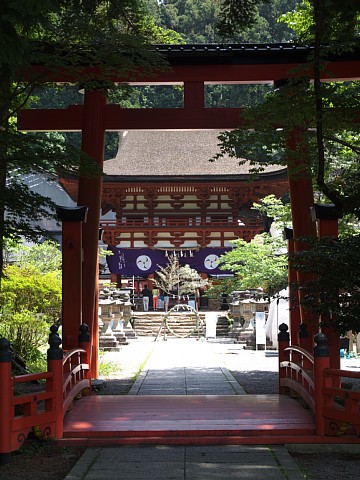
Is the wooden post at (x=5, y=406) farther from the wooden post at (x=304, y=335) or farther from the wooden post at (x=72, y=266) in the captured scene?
the wooden post at (x=72, y=266)

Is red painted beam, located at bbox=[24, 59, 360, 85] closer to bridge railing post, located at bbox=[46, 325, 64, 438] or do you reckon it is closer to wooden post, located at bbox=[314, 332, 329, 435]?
bridge railing post, located at bbox=[46, 325, 64, 438]

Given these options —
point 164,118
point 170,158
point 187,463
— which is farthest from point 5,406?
point 170,158

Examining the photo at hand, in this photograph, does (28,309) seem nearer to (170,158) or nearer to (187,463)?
(187,463)

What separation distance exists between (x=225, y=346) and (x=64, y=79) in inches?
508

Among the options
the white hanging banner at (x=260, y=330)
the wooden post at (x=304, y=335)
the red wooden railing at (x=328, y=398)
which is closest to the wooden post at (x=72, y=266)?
the wooden post at (x=304, y=335)

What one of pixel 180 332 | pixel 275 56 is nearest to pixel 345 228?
pixel 275 56

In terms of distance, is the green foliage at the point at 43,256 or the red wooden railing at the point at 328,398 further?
the green foliage at the point at 43,256

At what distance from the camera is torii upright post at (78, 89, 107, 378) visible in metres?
11.8

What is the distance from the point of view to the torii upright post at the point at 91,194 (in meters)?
11.8

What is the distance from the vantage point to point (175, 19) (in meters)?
53.5

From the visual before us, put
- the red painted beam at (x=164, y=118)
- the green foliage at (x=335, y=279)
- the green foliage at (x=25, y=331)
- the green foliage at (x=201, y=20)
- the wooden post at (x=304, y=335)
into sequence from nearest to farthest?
1. the green foliage at (x=335, y=279)
2. the wooden post at (x=304, y=335)
3. the red painted beam at (x=164, y=118)
4. the green foliage at (x=25, y=331)
5. the green foliage at (x=201, y=20)

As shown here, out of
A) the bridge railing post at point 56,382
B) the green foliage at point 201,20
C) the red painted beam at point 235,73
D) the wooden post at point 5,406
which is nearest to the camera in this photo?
the wooden post at point 5,406

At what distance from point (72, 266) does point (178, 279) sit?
76.0 ft

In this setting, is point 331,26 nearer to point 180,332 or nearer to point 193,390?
point 193,390
